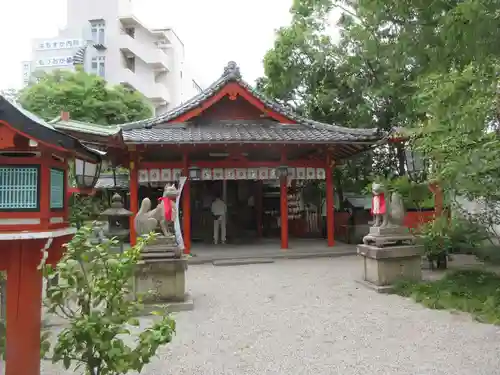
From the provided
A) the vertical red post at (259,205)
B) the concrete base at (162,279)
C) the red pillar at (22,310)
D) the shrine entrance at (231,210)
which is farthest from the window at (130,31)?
the red pillar at (22,310)

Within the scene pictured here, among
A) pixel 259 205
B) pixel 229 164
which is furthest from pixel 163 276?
Result: pixel 259 205

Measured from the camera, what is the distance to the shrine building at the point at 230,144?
42.3 feet

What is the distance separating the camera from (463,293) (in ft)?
25.0

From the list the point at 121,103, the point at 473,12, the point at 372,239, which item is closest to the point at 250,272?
the point at 372,239

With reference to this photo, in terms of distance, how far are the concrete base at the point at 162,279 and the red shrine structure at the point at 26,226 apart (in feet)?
11.7

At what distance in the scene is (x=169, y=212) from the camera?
312 inches

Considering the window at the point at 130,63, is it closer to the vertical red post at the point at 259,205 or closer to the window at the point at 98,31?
the window at the point at 98,31

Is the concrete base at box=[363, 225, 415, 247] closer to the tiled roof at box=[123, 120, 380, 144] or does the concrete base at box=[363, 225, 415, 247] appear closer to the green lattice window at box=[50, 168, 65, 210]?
the tiled roof at box=[123, 120, 380, 144]

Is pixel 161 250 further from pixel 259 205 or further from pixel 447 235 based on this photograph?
pixel 259 205

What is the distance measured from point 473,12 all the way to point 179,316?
5.73 meters

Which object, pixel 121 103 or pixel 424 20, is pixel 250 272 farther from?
pixel 121 103

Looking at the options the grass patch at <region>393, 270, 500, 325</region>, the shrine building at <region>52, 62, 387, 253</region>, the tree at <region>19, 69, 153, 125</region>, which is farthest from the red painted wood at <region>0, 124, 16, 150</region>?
the tree at <region>19, 69, 153, 125</region>

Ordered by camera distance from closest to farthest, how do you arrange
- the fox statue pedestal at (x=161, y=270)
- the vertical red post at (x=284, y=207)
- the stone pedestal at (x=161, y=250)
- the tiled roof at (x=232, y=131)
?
1. the fox statue pedestal at (x=161, y=270)
2. the stone pedestal at (x=161, y=250)
3. the tiled roof at (x=232, y=131)
4. the vertical red post at (x=284, y=207)

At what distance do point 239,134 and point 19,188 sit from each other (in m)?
9.91
